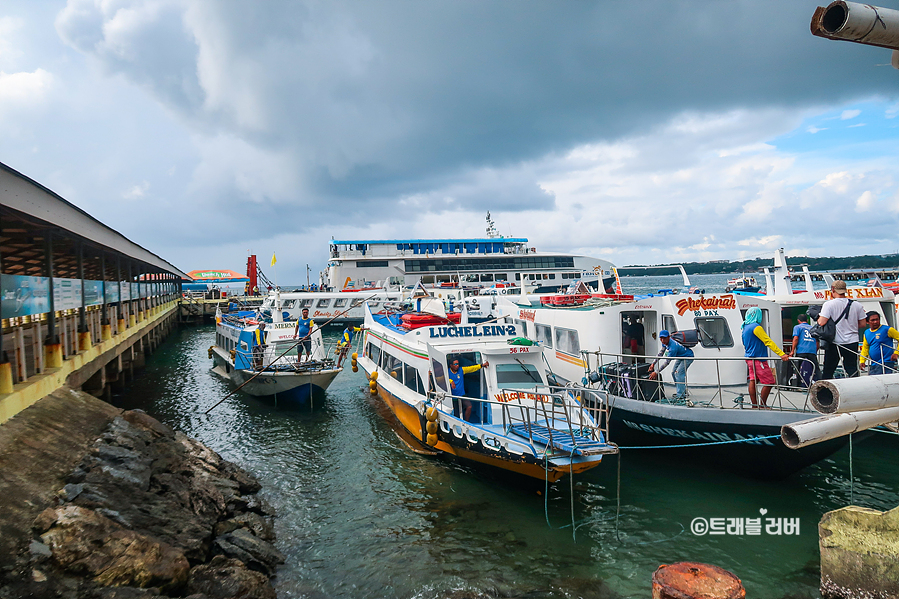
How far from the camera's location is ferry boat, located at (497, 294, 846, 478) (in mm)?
9641

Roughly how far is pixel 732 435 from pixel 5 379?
1282 cm

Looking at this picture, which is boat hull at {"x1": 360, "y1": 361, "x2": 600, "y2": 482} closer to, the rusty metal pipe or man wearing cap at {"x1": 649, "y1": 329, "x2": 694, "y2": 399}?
man wearing cap at {"x1": 649, "y1": 329, "x2": 694, "y2": 399}

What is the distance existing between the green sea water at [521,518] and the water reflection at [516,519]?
31 mm

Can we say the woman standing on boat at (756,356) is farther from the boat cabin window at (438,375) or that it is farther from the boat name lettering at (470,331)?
the boat cabin window at (438,375)

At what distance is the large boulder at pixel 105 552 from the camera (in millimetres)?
5500

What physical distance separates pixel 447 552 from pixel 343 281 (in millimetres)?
53240

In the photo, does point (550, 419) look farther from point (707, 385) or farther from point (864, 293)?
point (864, 293)

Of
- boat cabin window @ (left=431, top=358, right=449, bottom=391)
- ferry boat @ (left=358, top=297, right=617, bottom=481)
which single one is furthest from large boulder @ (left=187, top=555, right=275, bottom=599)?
boat cabin window @ (left=431, top=358, right=449, bottom=391)

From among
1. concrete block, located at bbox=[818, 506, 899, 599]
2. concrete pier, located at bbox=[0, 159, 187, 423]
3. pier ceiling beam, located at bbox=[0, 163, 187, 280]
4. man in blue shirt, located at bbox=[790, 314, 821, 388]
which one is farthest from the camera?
man in blue shirt, located at bbox=[790, 314, 821, 388]

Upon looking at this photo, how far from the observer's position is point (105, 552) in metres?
5.75

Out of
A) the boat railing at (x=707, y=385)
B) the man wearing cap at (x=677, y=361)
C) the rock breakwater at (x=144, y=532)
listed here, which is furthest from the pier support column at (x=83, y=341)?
the man wearing cap at (x=677, y=361)

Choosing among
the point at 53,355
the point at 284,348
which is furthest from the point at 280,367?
the point at 53,355

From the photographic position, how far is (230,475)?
1116 cm

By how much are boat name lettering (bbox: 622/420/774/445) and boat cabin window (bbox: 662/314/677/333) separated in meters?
2.80
